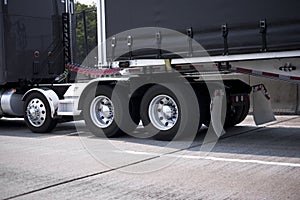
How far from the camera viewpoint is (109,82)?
9.45 metres

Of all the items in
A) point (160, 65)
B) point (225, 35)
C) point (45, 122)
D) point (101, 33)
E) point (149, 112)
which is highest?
point (101, 33)

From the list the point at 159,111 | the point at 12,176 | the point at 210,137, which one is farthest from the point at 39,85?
the point at 12,176

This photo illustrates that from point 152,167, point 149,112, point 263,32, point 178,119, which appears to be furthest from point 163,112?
point 263,32

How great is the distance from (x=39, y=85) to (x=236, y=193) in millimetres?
7428

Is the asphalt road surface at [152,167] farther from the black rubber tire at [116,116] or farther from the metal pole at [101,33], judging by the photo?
the metal pole at [101,33]

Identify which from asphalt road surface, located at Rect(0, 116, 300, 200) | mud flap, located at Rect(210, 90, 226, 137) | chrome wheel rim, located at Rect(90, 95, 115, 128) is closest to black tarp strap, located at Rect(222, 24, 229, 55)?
mud flap, located at Rect(210, 90, 226, 137)

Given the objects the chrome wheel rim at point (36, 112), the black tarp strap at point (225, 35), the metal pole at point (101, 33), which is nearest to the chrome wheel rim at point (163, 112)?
the metal pole at point (101, 33)

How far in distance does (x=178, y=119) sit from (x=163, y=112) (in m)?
0.39

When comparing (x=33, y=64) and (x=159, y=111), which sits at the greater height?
(x=33, y=64)

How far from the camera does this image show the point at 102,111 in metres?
9.62

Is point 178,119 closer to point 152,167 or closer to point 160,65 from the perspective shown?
point 160,65

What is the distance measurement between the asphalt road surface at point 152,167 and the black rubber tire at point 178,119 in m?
0.21

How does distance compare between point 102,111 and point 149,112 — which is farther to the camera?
point 102,111

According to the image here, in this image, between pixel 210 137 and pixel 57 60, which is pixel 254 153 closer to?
pixel 210 137
